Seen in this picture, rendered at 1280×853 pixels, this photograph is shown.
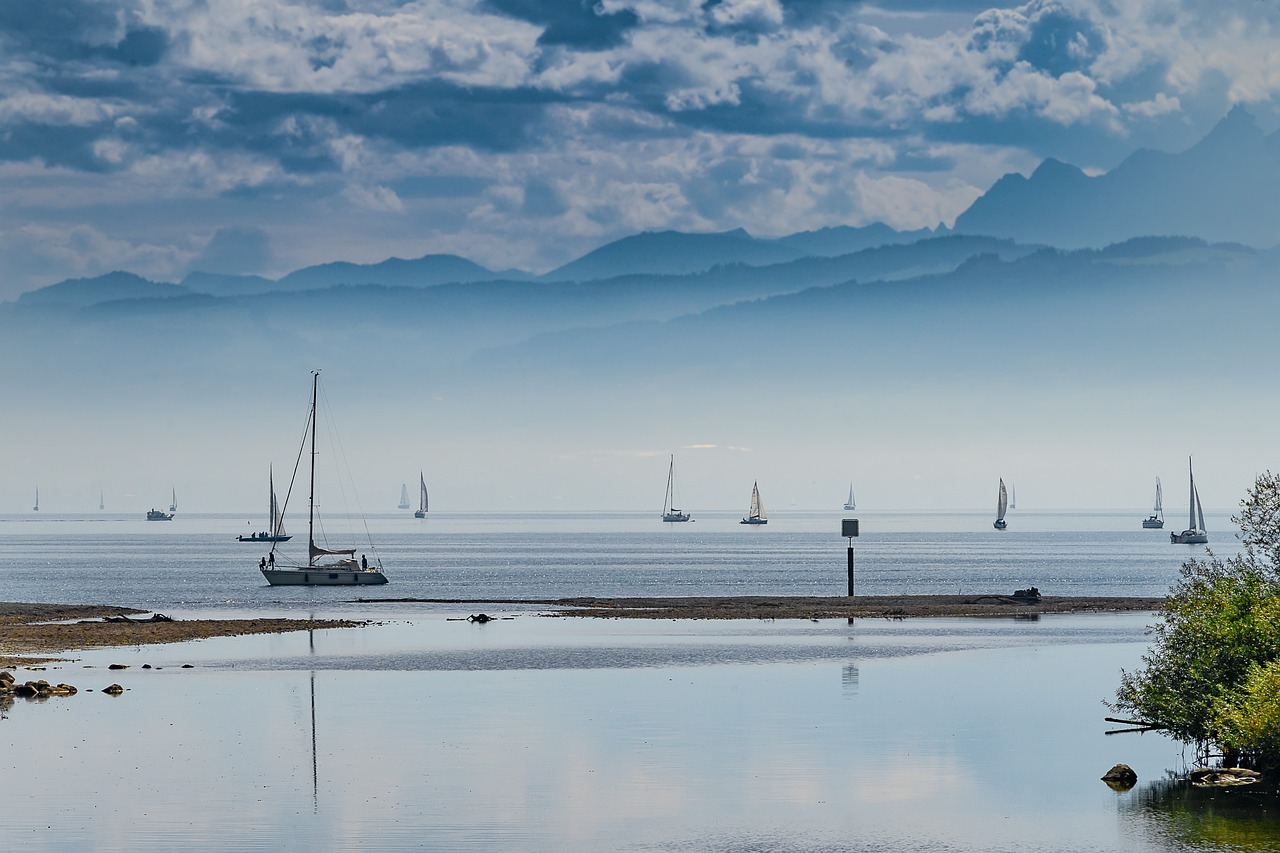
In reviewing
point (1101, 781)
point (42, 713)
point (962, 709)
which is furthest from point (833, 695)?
point (42, 713)

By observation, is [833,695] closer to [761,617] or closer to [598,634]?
[598,634]

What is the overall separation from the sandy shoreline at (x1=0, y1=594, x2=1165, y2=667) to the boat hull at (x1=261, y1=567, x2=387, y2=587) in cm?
1523

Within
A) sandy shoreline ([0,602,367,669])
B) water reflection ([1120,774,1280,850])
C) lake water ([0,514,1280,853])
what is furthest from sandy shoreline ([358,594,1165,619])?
water reflection ([1120,774,1280,850])

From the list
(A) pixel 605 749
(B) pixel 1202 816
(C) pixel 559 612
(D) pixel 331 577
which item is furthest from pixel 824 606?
(B) pixel 1202 816

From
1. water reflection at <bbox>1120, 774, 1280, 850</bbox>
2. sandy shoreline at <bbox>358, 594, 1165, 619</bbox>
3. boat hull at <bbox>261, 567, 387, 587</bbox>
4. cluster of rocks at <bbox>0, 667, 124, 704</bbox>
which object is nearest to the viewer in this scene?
water reflection at <bbox>1120, 774, 1280, 850</bbox>

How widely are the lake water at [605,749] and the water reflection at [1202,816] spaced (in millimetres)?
115

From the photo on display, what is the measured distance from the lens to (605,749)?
46875 mm

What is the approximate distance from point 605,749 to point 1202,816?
16.2 metres

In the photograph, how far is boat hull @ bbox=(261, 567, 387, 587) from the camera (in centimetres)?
13975

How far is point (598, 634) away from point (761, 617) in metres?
14.9

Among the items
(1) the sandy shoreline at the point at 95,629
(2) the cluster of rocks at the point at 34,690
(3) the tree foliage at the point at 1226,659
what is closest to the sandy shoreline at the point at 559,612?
(1) the sandy shoreline at the point at 95,629

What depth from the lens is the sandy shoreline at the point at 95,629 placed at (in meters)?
76.5

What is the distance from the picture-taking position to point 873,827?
36.0 m

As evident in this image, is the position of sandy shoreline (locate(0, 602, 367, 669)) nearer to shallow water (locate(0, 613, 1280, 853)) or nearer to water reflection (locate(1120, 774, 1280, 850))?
shallow water (locate(0, 613, 1280, 853))
